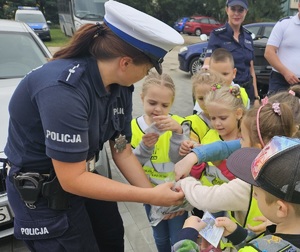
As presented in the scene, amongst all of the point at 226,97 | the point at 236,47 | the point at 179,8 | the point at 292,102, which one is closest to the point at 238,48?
the point at 236,47

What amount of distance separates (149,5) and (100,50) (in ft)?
109

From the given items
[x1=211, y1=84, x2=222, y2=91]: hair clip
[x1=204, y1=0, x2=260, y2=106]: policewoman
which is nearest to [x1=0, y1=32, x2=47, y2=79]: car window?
[x1=204, y1=0, x2=260, y2=106]: policewoman

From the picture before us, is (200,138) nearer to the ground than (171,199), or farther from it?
nearer to the ground

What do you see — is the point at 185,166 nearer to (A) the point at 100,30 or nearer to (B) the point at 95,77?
(B) the point at 95,77

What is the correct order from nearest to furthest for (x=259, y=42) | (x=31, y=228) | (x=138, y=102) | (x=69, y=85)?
(x=69, y=85) < (x=31, y=228) < (x=259, y=42) < (x=138, y=102)

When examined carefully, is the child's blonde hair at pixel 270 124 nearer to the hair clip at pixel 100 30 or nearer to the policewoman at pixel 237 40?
the hair clip at pixel 100 30

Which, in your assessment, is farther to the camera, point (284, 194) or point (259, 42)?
point (259, 42)

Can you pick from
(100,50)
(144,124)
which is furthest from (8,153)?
(144,124)

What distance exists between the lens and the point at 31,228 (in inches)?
62.0

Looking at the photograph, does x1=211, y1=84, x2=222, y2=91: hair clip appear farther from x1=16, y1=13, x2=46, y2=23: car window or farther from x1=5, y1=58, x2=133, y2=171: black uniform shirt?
x1=16, y1=13, x2=46, y2=23: car window

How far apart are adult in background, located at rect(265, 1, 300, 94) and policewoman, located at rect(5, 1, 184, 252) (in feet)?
8.28

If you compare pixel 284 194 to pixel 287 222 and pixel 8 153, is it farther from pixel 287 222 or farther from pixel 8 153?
pixel 8 153

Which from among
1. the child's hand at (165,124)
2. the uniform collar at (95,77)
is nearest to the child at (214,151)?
the child's hand at (165,124)

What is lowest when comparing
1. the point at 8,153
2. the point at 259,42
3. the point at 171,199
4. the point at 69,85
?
the point at 259,42
